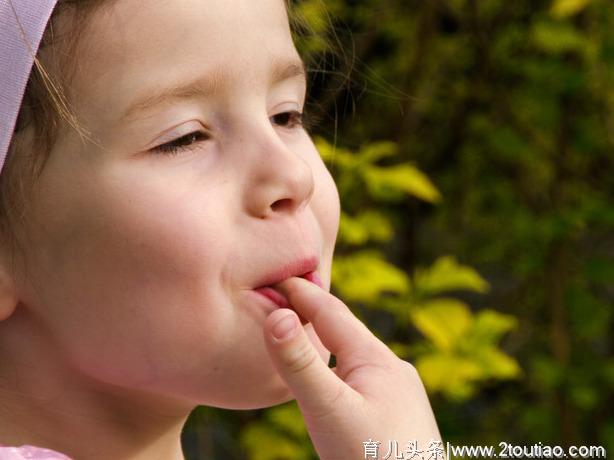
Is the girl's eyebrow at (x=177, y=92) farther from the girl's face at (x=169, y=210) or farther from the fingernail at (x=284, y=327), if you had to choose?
the fingernail at (x=284, y=327)

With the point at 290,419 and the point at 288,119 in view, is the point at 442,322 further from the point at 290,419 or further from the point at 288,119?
the point at 288,119

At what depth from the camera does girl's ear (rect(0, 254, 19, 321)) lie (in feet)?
4.24

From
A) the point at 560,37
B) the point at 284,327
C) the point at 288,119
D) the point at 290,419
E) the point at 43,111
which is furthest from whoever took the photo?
the point at 560,37

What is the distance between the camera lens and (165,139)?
4.03ft

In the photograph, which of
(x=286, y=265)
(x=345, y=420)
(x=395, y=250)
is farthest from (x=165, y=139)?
(x=395, y=250)

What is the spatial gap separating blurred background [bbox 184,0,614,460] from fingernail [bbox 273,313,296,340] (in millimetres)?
1319

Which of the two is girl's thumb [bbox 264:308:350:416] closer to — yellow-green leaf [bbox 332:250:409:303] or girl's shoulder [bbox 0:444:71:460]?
girl's shoulder [bbox 0:444:71:460]

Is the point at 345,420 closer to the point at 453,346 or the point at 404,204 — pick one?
the point at 453,346

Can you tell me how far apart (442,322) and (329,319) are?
46.1 inches

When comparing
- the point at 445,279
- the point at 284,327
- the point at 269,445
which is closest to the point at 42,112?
the point at 284,327

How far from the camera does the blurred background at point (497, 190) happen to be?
2803 mm

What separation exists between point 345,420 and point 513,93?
7.32ft

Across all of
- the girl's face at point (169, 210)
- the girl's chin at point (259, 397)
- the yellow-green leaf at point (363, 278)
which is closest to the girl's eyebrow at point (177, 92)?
the girl's face at point (169, 210)

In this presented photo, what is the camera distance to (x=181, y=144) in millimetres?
1248
